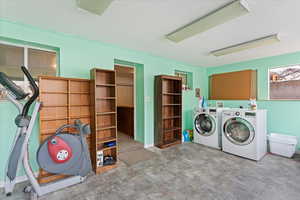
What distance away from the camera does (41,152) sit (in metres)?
1.77

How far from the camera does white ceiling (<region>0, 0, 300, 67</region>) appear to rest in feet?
5.32

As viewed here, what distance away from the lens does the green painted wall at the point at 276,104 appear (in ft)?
10.6

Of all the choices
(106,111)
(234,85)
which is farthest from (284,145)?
(106,111)

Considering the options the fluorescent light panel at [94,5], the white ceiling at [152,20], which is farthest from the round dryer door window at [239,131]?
the fluorescent light panel at [94,5]

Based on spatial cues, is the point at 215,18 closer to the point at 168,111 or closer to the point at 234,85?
the point at 168,111

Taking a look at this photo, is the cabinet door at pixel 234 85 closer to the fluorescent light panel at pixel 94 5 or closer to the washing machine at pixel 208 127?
the washing machine at pixel 208 127

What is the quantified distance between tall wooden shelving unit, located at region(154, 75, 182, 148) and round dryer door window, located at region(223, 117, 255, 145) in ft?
4.03

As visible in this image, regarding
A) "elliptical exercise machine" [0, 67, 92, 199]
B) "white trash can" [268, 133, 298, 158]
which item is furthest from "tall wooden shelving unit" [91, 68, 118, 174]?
"white trash can" [268, 133, 298, 158]

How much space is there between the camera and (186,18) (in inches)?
74.7

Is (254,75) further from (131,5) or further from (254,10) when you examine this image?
(131,5)

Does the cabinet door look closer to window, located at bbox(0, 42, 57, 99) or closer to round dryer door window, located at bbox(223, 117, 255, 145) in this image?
round dryer door window, located at bbox(223, 117, 255, 145)

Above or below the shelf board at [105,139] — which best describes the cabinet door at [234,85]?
above

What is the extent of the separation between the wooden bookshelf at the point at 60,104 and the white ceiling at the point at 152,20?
870 mm

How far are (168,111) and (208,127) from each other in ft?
3.90
